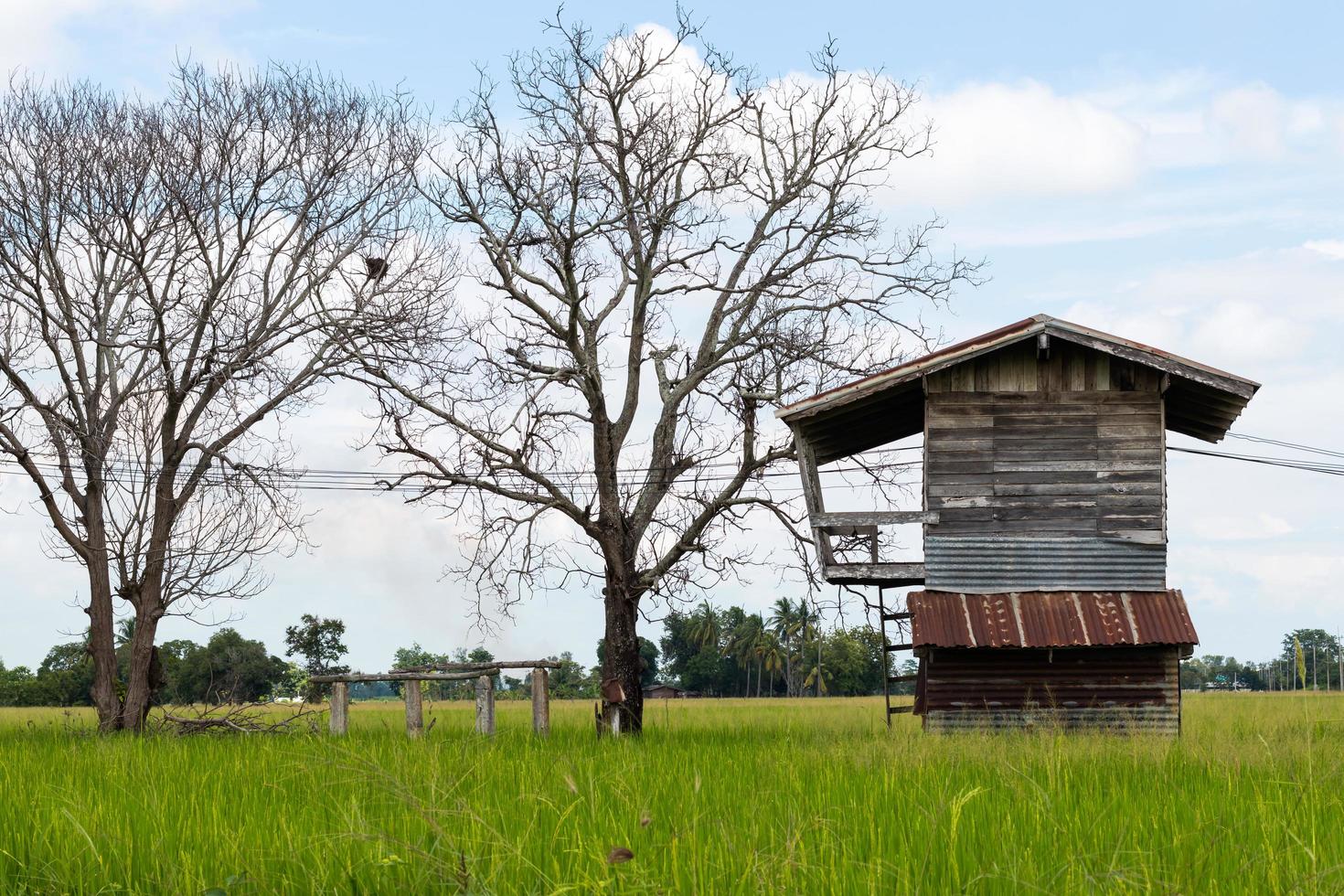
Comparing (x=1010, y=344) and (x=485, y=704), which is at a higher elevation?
(x=1010, y=344)

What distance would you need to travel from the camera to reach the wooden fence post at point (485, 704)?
2262 cm

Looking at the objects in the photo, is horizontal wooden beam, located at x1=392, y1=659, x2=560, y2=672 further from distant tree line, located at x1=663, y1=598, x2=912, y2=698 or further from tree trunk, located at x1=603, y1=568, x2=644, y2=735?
distant tree line, located at x1=663, y1=598, x2=912, y2=698

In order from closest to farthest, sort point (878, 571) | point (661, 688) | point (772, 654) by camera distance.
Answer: point (878, 571)
point (661, 688)
point (772, 654)

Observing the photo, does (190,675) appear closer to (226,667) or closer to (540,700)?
(226,667)

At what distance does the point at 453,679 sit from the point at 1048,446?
11.7m

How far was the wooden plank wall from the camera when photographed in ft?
66.5

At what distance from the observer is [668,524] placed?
971 inches

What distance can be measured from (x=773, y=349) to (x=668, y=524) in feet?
13.2

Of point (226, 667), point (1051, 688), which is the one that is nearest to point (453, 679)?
point (1051, 688)

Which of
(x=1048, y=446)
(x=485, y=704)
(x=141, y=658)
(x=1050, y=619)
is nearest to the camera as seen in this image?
(x=1050, y=619)

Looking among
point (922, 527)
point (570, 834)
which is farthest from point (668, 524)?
point (570, 834)

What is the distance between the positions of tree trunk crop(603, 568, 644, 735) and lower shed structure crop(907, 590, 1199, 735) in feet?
20.0

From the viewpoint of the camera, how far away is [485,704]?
2288 centimetres

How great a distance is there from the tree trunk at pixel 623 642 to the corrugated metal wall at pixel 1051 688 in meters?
6.14
